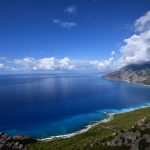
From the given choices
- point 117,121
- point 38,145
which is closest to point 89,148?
point 38,145

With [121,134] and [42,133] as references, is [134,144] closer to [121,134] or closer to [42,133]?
[121,134]

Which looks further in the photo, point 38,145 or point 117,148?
point 38,145

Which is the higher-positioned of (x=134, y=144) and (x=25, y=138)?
(x=134, y=144)

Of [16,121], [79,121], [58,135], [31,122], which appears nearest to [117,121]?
[79,121]

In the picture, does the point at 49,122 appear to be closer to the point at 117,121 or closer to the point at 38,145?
the point at 117,121

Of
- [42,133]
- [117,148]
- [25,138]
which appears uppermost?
[117,148]

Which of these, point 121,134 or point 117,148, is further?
point 121,134

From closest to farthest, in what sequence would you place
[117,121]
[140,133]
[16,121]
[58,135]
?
[140,133] < [58,135] < [117,121] < [16,121]

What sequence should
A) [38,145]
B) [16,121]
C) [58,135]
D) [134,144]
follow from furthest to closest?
[16,121] → [58,135] → [38,145] → [134,144]

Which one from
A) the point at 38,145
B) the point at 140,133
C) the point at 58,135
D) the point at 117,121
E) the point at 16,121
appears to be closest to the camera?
the point at 140,133
